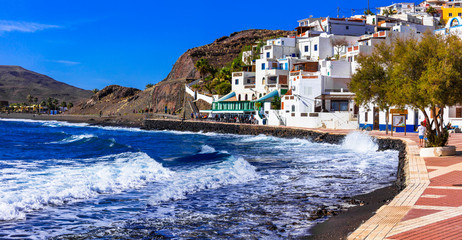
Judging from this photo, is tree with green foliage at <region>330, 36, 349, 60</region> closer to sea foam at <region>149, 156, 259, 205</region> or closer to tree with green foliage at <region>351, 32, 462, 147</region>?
tree with green foliage at <region>351, 32, 462, 147</region>

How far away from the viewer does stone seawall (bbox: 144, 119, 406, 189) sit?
26.2 m

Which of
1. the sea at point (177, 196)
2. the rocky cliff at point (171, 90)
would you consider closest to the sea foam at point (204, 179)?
the sea at point (177, 196)

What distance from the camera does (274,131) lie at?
166 feet

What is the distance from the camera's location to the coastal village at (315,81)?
155 feet

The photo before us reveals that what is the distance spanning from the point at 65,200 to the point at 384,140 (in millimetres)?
22763

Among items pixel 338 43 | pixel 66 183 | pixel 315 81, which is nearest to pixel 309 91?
pixel 315 81

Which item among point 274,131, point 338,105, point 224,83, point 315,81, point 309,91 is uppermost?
point 224,83

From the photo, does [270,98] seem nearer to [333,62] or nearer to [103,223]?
[333,62]

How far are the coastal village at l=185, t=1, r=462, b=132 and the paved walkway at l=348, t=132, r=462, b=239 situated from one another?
20.0 metres

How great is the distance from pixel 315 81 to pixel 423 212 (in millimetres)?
44910

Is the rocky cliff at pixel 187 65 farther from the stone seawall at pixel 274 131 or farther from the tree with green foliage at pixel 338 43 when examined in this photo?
the tree with green foliage at pixel 338 43

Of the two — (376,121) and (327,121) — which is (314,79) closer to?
(327,121)

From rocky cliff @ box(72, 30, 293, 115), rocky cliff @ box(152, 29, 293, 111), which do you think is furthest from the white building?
rocky cliff @ box(72, 30, 293, 115)

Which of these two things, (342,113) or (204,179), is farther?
(342,113)
